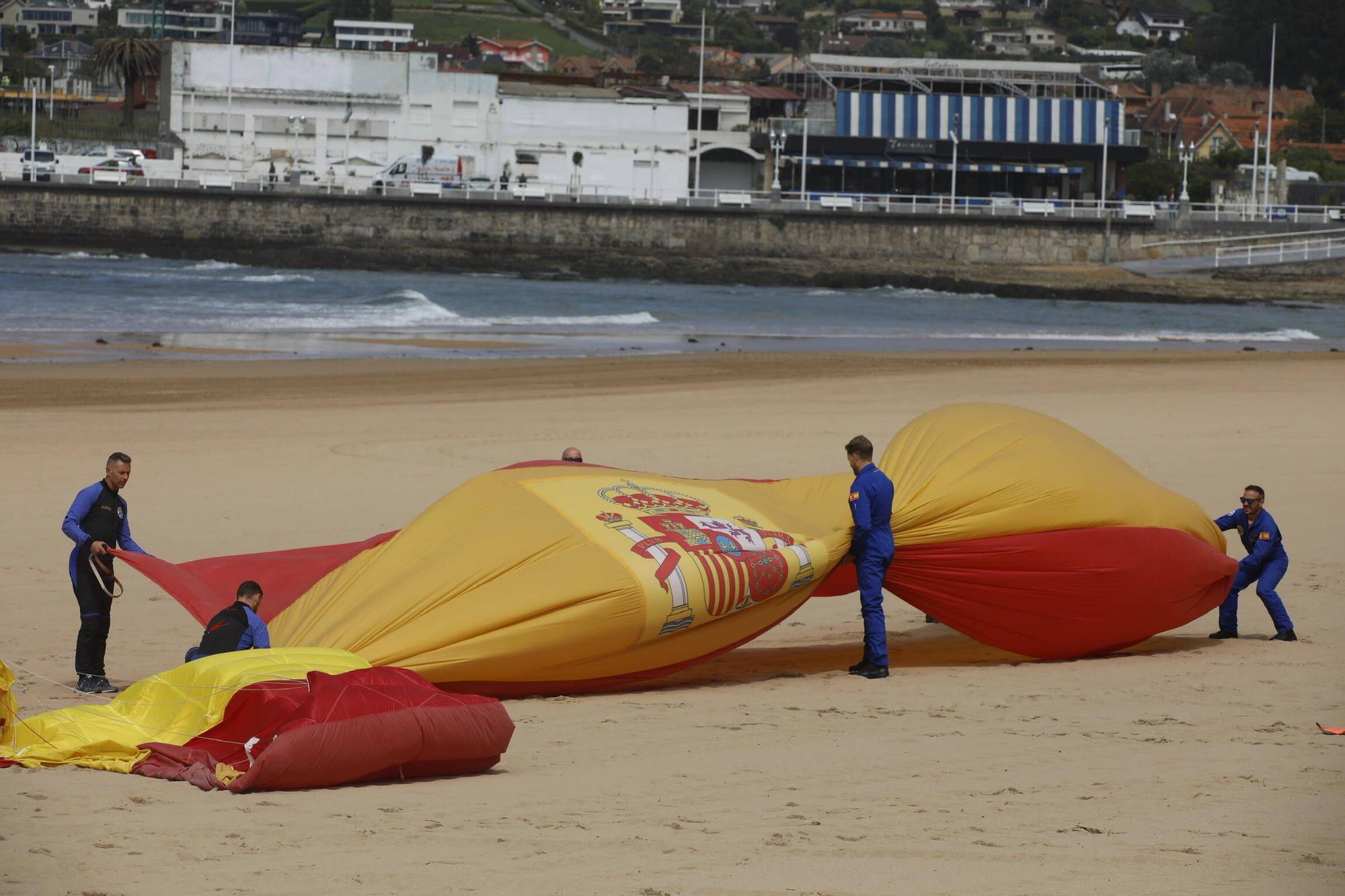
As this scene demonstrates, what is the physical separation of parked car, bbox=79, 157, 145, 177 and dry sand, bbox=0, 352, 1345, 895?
1496 inches

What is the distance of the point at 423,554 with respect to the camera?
22.7ft

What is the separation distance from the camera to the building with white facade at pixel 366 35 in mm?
65250

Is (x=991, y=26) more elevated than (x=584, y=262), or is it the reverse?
(x=991, y=26)

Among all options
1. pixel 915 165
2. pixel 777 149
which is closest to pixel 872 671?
pixel 777 149

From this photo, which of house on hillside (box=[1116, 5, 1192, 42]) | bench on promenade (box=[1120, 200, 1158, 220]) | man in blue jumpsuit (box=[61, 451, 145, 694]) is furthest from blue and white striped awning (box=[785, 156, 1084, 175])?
house on hillside (box=[1116, 5, 1192, 42])

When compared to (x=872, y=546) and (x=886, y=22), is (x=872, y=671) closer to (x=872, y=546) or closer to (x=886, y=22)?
(x=872, y=546)

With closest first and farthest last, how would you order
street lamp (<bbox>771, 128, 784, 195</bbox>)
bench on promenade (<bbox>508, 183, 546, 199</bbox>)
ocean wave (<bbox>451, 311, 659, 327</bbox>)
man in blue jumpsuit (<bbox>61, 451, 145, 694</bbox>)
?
man in blue jumpsuit (<bbox>61, 451, 145, 694</bbox>)
ocean wave (<bbox>451, 311, 659, 327</bbox>)
bench on promenade (<bbox>508, 183, 546, 199</bbox>)
street lamp (<bbox>771, 128, 784, 195</bbox>)

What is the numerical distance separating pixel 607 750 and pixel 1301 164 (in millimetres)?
71851

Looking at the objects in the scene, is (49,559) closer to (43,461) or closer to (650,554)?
(43,461)

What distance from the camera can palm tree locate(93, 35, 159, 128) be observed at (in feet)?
193

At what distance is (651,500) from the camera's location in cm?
730

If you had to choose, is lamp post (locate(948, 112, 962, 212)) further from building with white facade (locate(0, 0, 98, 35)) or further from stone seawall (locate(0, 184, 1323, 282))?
building with white facade (locate(0, 0, 98, 35))

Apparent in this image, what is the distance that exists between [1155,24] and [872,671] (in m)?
178

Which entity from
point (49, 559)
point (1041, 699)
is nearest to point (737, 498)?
point (1041, 699)
